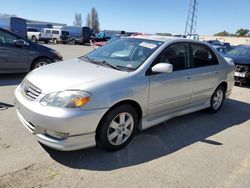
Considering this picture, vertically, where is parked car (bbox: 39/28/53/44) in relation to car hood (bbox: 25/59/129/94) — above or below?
below

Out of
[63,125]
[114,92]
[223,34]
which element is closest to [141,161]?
[114,92]

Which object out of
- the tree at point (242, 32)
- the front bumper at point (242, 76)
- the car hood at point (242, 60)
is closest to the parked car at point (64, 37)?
the car hood at point (242, 60)

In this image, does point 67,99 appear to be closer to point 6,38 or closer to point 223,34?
point 6,38

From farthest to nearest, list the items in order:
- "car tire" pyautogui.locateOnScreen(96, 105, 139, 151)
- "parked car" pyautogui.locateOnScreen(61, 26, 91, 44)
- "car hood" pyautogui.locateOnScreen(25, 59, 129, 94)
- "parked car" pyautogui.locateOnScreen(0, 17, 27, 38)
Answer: "parked car" pyautogui.locateOnScreen(61, 26, 91, 44) → "parked car" pyautogui.locateOnScreen(0, 17, 27, 38) → "car tire" pyautogui.locateOnScreen(96, 105, 139, 151) → "car hood" pyautogui.locateOnScreen(25, 59, 129, 94)

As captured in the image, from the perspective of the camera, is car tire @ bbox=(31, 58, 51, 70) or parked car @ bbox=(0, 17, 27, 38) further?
parked car @ bbox=(0, 17, 27, 38)

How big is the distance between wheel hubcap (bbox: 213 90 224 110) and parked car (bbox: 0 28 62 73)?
530 centimetres

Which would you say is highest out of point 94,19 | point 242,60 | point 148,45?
point 94,19

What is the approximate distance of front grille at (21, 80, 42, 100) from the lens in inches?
143

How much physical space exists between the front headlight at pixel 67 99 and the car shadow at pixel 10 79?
475 centimetres

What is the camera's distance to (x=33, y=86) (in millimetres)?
3773

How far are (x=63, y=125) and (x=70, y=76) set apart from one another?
81 centimetres

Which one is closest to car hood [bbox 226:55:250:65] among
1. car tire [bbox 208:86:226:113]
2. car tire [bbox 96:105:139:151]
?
car tire [bbox 208:86:226:113]

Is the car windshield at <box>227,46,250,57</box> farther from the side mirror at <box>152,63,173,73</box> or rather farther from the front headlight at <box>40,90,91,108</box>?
the front headlight at <box>40,90,91,108</box>

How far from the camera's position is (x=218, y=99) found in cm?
622
